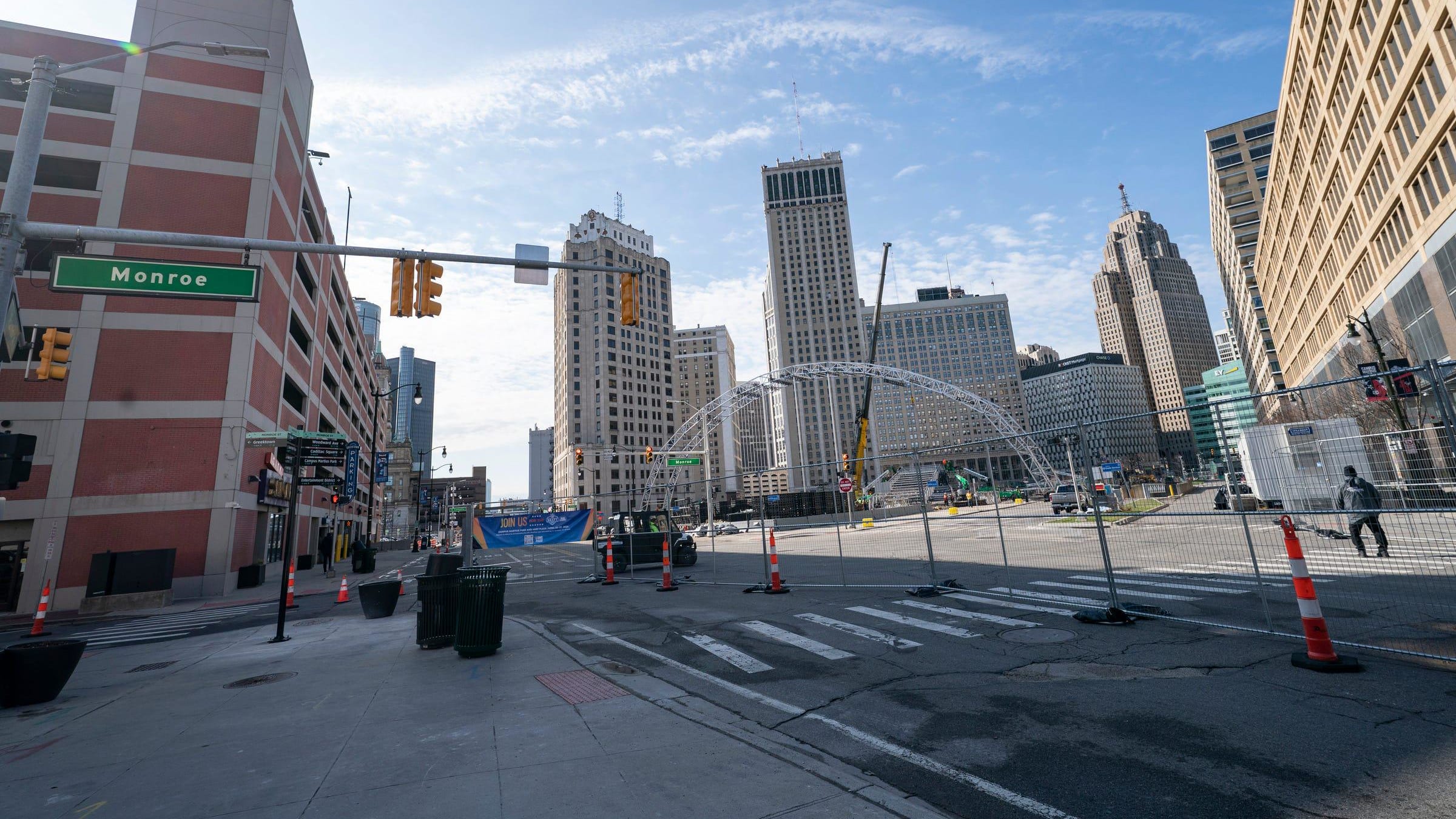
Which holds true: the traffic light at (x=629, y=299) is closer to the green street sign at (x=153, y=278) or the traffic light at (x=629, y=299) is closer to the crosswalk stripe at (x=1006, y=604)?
the green street sign at (x=153, y=278)

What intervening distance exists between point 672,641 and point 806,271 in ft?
502

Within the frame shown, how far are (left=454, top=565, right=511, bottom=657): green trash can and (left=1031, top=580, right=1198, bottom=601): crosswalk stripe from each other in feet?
33.3

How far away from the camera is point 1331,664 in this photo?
5961mm

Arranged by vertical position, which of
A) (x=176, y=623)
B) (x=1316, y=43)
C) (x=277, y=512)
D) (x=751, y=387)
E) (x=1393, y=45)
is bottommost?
(x=176, y=623)

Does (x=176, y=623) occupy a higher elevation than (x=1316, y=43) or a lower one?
lower

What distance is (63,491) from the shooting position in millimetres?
21922

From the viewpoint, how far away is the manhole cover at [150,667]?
948 cm

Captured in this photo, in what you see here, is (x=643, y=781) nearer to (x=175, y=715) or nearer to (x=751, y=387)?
(x=175, y=715)

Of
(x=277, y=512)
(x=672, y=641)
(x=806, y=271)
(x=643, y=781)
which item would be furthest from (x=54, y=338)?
(x=806, y=271)

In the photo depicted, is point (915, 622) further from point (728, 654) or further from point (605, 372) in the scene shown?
point (605, 372)

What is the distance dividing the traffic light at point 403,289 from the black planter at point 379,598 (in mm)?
6423

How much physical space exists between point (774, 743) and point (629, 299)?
949cm

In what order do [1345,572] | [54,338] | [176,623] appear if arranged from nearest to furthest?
[54,338], [1345,572], [176,623]

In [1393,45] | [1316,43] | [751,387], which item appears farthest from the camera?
[751,387]
